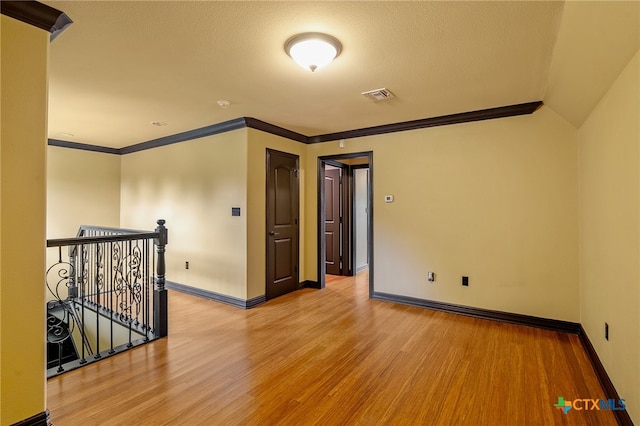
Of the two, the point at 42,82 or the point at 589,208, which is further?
the point at 589,208

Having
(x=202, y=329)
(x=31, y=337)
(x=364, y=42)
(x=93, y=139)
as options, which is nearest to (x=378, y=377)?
(x=202, y=329)

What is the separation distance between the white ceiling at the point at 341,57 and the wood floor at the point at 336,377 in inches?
86.2

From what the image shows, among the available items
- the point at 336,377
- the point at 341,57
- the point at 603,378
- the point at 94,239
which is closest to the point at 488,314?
the point at 603,378

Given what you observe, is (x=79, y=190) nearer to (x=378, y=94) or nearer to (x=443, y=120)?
(x=378, y=94)

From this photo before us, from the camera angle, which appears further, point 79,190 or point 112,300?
point 79,190

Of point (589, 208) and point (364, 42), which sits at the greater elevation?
point (364, 42)

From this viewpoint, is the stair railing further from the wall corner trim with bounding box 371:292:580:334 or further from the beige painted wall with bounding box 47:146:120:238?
the wall corner trim with bounding box 371:292:580:334

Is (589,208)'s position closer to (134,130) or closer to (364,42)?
(364,42)

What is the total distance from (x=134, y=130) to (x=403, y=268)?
4.38 meters

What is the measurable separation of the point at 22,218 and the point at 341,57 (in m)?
2.29

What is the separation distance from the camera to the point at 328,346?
9.82 feet

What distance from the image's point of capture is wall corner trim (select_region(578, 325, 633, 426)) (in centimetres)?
Answer: 189

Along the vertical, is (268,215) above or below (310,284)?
above

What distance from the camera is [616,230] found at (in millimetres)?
2115
